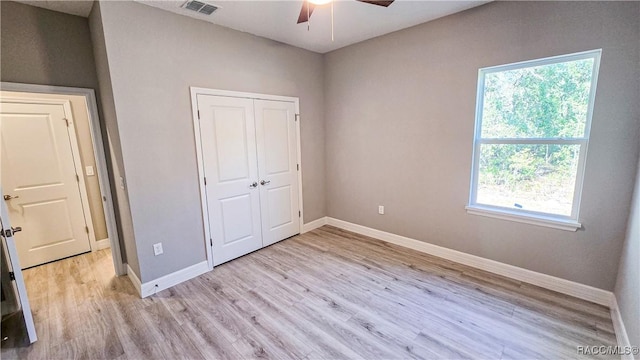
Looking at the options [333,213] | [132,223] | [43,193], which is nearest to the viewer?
[132,223]

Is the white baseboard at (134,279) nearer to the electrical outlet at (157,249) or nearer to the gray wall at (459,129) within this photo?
the electrical outlet at (157,249)

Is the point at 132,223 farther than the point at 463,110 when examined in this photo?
No

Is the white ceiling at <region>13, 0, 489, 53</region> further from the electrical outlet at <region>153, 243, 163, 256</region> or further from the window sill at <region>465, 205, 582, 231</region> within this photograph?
the electrical outlet at <region>153, 243, 163, 256</region>

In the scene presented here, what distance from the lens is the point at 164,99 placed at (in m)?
2.54

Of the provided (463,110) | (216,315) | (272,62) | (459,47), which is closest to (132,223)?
(216,315)

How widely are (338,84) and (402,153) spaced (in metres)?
1.46

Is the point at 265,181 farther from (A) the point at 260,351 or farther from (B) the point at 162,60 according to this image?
(A) the point at 260,351

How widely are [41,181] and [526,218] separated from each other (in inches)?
216

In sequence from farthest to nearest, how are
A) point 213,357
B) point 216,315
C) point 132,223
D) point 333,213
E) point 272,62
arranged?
1. point 333,213
2. point 272,62
3. point 132,223
4. point 216,315
5. point 213,357

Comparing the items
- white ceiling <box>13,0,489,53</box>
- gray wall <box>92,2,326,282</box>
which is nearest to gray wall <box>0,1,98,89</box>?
white ceiling <box>13,0,489,53</box>

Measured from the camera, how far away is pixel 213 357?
1.83 metres

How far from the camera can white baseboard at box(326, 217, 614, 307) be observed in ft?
7.49

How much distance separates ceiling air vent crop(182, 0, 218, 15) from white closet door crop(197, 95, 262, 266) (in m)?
0.80

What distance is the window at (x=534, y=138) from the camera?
2248 millimetres
